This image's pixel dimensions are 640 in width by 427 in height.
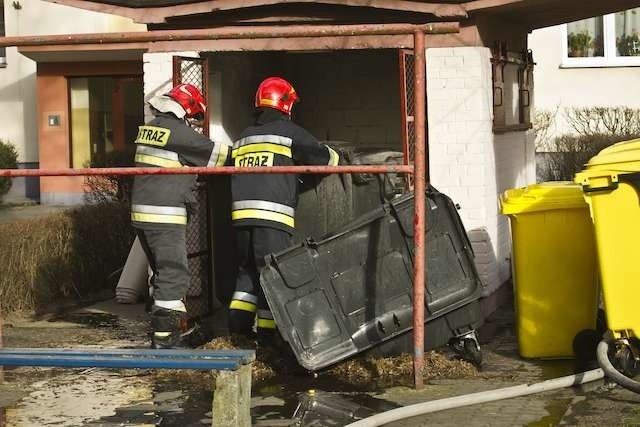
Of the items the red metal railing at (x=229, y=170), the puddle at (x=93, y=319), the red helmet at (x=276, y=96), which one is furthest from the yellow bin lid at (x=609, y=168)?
the puddle at (x=93, y=319)

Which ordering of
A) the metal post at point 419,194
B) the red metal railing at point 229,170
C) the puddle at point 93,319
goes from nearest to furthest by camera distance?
the red metal railing at point 229,170, the metal post at point 419,194, the puddle at point 93,319

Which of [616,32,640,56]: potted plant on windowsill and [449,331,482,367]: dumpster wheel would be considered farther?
→ [616,32,640,56]: potted plant on windowsill

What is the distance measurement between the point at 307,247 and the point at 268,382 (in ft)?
2.75

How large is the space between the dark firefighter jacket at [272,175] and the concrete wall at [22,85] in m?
15.1

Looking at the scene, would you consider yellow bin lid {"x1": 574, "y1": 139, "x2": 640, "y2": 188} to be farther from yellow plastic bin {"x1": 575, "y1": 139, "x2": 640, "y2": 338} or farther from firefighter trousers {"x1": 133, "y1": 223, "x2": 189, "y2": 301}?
firefighter trousers {"x1": 133, "y1": 223, "x2": 189, "y2": 301}

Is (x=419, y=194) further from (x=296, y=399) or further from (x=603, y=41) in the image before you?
(x=603, y=41)

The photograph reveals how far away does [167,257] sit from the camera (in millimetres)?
7840

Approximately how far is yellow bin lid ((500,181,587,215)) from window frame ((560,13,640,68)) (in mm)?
13211

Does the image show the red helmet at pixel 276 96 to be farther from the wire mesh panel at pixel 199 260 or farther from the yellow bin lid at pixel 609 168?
the yellow bin lid at pixel 609 168

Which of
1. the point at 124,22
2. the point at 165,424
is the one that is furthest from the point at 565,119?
the point at 165,424

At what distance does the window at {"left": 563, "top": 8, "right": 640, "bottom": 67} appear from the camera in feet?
67.2

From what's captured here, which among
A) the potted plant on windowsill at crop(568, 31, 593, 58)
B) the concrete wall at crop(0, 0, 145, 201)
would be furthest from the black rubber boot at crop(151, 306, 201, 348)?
the concrete wall at crop(0, 0, 145, 201)

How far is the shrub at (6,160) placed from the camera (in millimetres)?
21875

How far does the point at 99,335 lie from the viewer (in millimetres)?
8992
